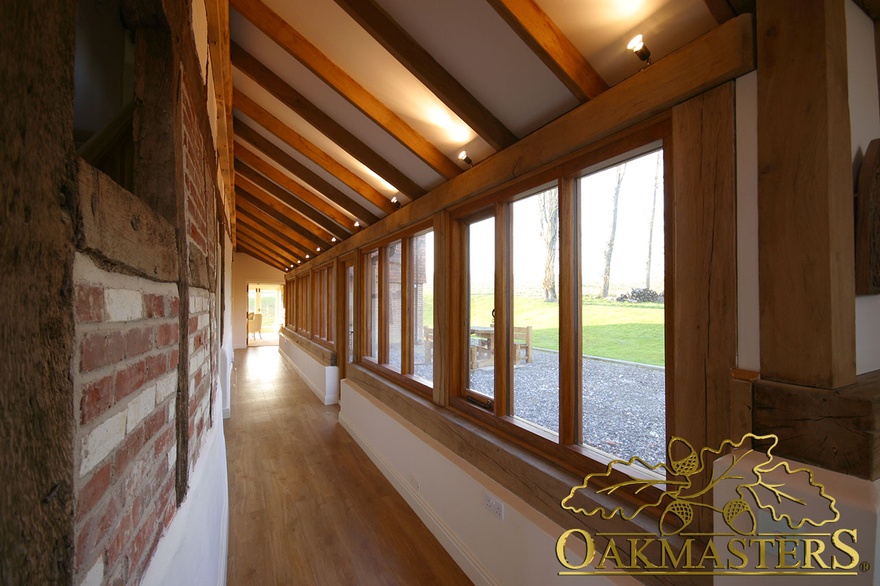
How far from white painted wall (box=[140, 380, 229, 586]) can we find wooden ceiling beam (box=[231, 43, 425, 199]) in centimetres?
219

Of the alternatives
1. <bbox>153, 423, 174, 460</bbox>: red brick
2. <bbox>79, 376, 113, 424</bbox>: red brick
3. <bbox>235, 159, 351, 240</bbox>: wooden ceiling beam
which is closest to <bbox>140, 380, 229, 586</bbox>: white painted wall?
<bbox>153, 423, 174, 460</bbox>: red brick

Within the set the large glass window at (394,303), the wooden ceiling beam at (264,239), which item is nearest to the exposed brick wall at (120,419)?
the large glass window at (394,303)

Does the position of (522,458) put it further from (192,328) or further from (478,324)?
(192,328)

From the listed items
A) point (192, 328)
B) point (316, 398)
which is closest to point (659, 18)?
point (192, 328)

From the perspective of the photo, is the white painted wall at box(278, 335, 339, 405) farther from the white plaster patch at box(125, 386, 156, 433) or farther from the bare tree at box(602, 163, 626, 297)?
the white plaster patch at box(125, 386, 156, 433)

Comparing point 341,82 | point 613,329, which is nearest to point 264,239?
point 341,82

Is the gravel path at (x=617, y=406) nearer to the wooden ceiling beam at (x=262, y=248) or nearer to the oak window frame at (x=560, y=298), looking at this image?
the oak window frame at (x=560, y=298)

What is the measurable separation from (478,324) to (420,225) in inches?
43.9

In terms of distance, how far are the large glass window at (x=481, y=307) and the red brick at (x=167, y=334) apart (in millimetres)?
1706

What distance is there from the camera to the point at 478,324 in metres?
2.70

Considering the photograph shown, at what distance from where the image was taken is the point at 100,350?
0.68m

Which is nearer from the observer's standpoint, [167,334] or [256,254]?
[167,334]

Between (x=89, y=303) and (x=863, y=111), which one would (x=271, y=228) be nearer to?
(x=89, y=303)

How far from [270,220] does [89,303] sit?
24.0 ft
